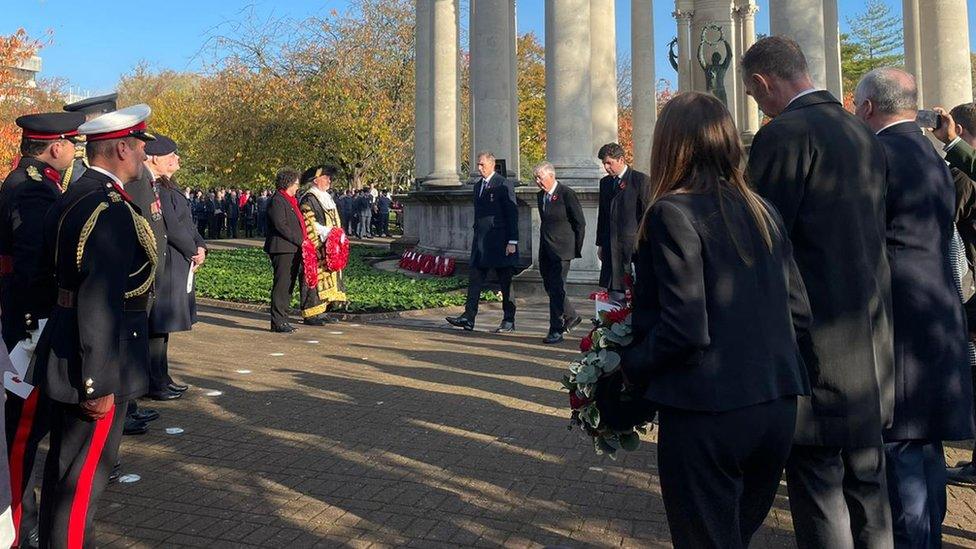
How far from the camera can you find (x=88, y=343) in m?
3.78

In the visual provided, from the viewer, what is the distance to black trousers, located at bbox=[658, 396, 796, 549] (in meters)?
2.80

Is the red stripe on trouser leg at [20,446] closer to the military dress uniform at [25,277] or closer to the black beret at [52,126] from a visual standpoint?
the military dress uniform at [25,277]

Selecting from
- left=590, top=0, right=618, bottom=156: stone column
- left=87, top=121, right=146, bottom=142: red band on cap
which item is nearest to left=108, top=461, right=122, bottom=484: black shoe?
left=87, top=121, right=146, bottom=142: red band on cap

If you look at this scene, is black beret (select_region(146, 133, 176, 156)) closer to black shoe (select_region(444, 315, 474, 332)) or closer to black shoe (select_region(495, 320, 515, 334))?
black shoe (select_region(444, 315, 474, 332))

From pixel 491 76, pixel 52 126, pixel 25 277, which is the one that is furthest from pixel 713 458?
pixel 491 76

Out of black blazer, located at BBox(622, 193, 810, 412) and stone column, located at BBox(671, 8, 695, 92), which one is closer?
black blazer, located at BBox(622, 193, 810, 412)

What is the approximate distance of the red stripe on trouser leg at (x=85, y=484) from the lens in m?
3.85

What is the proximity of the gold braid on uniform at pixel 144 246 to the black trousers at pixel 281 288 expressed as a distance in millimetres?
8159

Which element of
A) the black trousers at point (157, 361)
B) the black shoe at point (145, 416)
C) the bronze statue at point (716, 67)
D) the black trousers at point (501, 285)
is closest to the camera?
the black shoe at point (145, 416)

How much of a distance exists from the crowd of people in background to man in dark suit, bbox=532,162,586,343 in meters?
28.8

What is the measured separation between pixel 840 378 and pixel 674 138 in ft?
3.76

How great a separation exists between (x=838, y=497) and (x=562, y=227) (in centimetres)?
807

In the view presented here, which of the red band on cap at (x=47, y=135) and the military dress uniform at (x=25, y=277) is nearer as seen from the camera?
the military dress uniform at (x=25, y=277)

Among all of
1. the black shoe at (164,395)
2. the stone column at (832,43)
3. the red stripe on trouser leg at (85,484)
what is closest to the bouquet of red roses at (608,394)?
the red stripe on trouser leg at (85,484)
